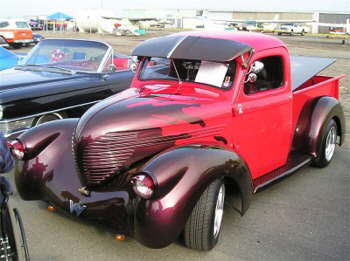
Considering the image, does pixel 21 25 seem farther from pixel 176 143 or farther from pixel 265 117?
pixel 176 143

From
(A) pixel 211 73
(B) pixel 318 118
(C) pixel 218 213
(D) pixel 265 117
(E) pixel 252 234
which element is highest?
(A) pixel 211 73

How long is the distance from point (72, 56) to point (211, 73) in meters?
3.36

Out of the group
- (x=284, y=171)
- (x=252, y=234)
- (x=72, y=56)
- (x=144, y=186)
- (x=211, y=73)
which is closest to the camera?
(x=144, y=186)

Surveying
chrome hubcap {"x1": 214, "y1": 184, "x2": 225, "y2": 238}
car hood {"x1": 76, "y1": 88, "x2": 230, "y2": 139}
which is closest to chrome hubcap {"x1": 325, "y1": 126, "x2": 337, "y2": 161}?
car hood {"x1": 76, "y1": 88, "x2": 230, "y2": 139}

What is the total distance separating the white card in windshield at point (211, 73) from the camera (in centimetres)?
426

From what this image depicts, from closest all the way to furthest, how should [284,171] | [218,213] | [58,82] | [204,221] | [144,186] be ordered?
[144,186] < [204,221] < [218,213] < [284,171] < [58,82]

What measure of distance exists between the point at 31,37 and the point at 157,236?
2621 centimetres

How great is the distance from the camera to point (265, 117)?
4.44m

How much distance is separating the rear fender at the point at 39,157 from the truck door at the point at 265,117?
1.70m

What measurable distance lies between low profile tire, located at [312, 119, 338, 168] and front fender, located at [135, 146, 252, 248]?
2522 millimetres

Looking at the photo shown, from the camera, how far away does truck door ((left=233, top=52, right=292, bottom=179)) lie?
421cm

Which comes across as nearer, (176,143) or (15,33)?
(176,143)

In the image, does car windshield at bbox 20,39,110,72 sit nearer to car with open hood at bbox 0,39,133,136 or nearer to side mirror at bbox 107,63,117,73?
car with open hood at bbox 0,39,133,136

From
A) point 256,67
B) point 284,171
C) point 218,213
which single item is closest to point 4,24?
point 256,67
